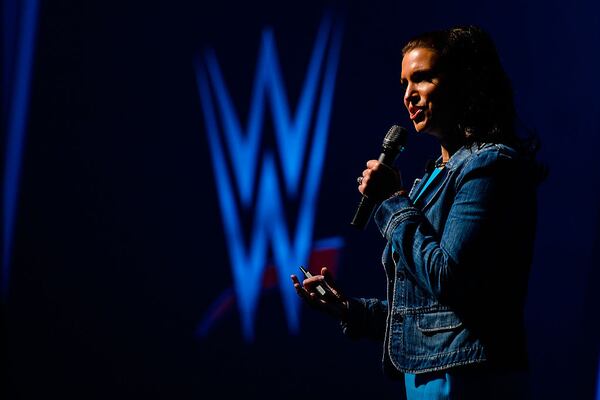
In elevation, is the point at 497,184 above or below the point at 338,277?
above

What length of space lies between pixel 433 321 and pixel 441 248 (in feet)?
0.52

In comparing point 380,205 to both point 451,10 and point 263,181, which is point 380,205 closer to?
point 263,181

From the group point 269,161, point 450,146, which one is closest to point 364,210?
point 450,146

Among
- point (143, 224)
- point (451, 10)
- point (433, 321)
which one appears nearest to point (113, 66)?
point (143, 224)

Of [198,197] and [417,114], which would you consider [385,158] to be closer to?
[417,114]

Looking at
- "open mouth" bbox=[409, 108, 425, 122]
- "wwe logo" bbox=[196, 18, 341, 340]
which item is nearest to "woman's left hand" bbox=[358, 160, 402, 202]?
"open mouth" bbox=[409, 108, 425, 122]

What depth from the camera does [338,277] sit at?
110 inches

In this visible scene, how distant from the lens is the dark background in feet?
8.41

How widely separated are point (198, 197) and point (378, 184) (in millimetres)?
1554

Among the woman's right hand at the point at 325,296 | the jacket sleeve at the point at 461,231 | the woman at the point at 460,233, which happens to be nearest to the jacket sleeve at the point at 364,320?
the woman's right hand at the point at 325,296

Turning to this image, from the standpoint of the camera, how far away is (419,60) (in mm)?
1306

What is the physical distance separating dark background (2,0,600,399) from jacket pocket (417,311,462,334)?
5.08ft

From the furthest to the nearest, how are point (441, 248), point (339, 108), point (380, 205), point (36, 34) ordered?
point (339, 108)
point (36, 34)
point (380, 205)
point (441, 248)

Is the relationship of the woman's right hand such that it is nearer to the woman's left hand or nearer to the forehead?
the woman's left hand
